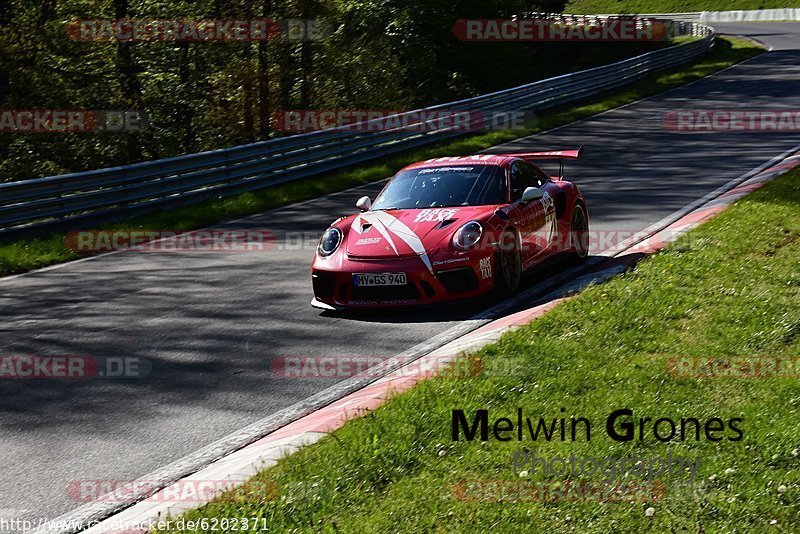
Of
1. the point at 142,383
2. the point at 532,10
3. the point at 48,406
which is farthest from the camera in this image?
the point at 532,10

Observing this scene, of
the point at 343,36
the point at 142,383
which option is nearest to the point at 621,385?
the point at 142,383

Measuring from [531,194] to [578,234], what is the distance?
140cm

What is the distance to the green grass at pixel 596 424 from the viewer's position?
4.50 meters

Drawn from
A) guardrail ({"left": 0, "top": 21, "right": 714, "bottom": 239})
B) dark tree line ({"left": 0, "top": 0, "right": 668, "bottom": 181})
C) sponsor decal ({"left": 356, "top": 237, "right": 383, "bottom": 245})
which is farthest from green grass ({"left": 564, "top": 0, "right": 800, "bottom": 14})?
sponsor decal ({"left": 356, "top": 237, "right": 383, "bottom": 245})

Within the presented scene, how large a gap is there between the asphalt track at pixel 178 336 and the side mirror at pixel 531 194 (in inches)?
50.4

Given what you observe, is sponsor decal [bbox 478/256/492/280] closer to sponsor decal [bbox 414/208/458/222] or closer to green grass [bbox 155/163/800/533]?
sponsor decal [bbox 414/208/458/222]

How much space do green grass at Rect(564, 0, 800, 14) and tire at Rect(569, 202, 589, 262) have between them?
233 feet

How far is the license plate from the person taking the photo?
910 cm

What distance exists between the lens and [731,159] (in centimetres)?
1853

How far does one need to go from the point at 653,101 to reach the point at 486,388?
80.0 ft

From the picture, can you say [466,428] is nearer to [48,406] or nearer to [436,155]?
[48,406]

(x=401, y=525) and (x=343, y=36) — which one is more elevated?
(x=343, y=36)

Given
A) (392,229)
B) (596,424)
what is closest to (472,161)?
(392,229)

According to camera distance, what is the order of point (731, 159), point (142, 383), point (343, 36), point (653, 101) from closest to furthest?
point (142, 383)
point (731, 159)
point (653, 101)
point (343, 36)
